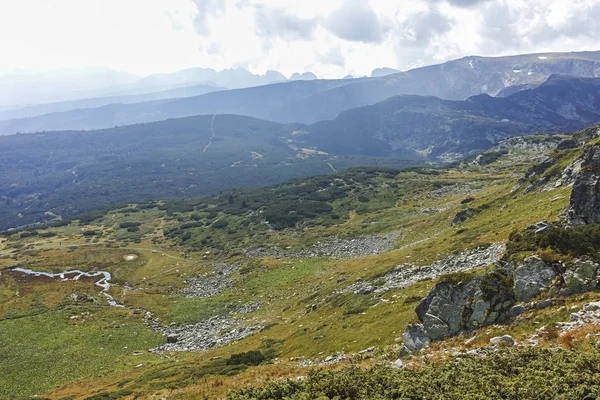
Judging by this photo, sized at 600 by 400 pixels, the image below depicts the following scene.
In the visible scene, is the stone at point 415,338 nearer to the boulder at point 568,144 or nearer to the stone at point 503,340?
the stone at point 503,340

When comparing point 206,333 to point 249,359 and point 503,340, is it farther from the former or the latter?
point 503,340

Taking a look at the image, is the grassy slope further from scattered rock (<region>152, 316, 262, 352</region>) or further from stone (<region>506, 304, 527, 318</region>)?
stone (<region>506, 304, 527, 318</region>)

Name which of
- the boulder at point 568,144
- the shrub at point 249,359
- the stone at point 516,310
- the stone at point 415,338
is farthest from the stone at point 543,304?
the boulder at point 568,144

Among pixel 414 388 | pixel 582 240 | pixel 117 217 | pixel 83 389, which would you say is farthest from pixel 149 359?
pixel 117 217

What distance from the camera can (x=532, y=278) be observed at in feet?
70.1

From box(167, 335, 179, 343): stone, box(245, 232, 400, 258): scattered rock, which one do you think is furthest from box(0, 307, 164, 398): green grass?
box(245, 232, 400, 258): scattered rock

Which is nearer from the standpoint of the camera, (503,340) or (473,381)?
(473,381)

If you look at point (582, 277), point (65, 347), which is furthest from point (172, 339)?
point (582, 277)

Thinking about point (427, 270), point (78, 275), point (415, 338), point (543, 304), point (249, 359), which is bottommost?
point (78, 275)

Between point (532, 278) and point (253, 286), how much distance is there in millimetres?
60135

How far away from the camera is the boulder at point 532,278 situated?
68.8 ft

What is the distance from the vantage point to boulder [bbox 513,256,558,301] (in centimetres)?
2097

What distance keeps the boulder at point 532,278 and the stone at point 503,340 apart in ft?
15.7

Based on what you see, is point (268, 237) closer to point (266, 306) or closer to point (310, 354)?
point (266, 306)
